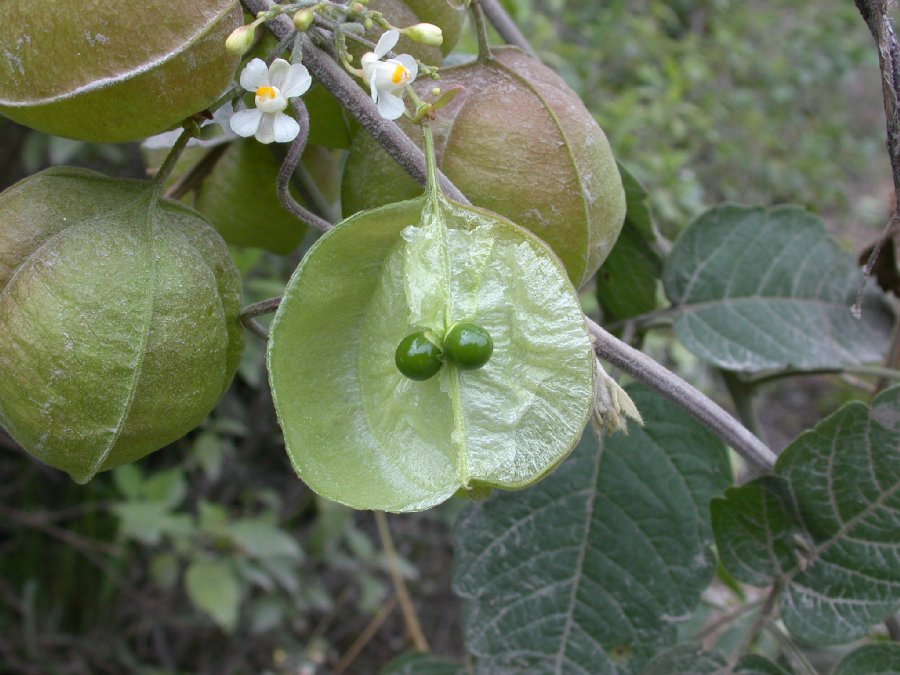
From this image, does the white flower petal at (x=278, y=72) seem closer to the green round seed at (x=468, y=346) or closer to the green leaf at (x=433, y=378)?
the green leaf at (x=433, y=378)

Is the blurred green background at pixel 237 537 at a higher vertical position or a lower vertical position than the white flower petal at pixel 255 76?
lower

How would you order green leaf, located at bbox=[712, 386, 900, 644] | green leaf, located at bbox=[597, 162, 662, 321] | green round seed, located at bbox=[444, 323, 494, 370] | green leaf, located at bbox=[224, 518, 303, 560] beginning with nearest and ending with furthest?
1. green round seed, located at bbox=[444, 323, 494, 370]
2. green leaf, located at bbox=[712, 386, 900, 644]
3. green leaf, located at bbox=[597, 162, 662, 321]
4. green leaf, located at bbox=[224, 518, 303, 560]

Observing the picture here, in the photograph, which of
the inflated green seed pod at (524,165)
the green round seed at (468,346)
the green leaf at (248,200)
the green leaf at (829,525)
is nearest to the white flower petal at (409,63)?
the inflated green seed pod at (524,165)

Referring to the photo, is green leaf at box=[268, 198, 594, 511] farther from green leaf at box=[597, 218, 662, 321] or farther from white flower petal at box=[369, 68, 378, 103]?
green leaf at box=[597, 218, 662, 321]

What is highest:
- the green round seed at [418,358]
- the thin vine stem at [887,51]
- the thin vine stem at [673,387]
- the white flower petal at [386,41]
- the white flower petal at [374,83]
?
the thin vine stem at [887,51]

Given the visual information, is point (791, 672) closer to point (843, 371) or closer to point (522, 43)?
point (843, 371)

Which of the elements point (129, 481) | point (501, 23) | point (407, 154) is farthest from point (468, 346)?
point (129, 481)

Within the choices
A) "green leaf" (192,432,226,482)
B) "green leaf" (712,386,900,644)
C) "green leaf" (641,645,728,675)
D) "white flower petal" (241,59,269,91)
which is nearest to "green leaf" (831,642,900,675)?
"green leaf" (712,386,900,644)
